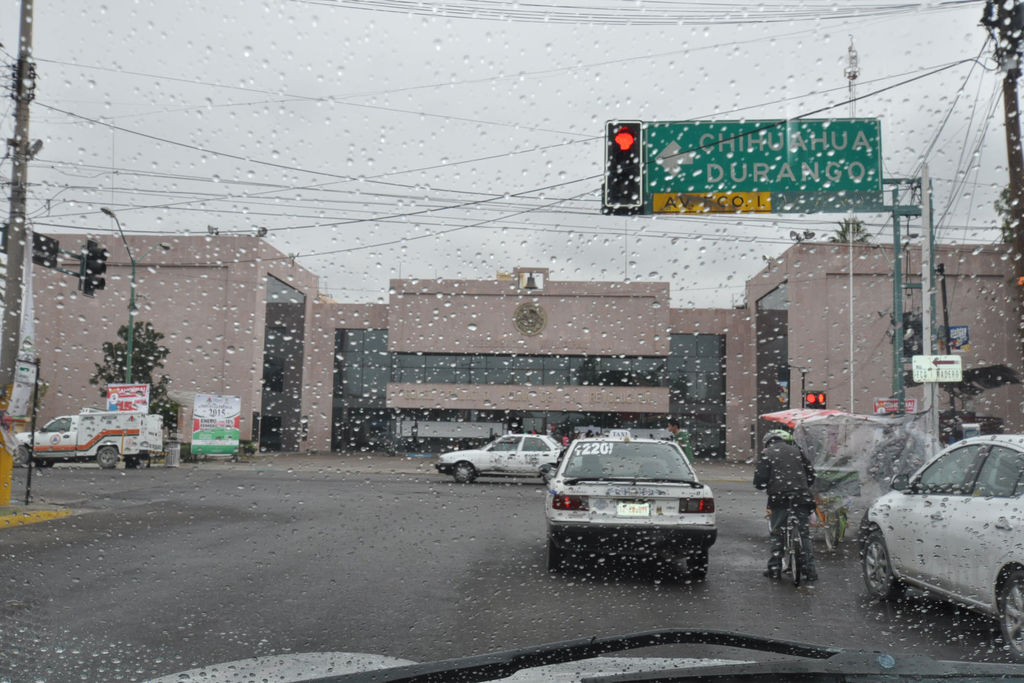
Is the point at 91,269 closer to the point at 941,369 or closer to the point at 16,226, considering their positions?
the point at 16,226

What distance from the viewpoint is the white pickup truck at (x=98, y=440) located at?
24.4 metres

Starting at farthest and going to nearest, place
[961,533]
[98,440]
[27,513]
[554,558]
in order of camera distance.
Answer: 1. [98,440]
2. [27,513]
3. [554,558]
4. [961,533]

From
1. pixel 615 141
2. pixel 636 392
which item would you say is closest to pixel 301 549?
pixel 615 141

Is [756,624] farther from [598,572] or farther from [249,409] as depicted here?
[249,409]

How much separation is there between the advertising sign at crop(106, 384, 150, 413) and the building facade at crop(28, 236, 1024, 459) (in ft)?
3.36

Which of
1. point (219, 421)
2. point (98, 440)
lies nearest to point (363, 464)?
point (219, 421)

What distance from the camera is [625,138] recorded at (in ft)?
29.3

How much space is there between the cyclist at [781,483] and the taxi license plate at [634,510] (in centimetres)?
129

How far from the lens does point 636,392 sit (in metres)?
17.7

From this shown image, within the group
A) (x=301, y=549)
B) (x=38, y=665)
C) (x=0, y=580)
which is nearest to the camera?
(x=38, y=665)

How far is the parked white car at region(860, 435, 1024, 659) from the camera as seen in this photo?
4.73 meters

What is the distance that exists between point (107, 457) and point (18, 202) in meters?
17.5

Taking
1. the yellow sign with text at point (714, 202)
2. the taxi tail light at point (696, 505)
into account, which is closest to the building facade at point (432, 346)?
the yellow sign with text at point (714, 202)

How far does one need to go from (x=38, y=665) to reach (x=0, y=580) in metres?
3.26
